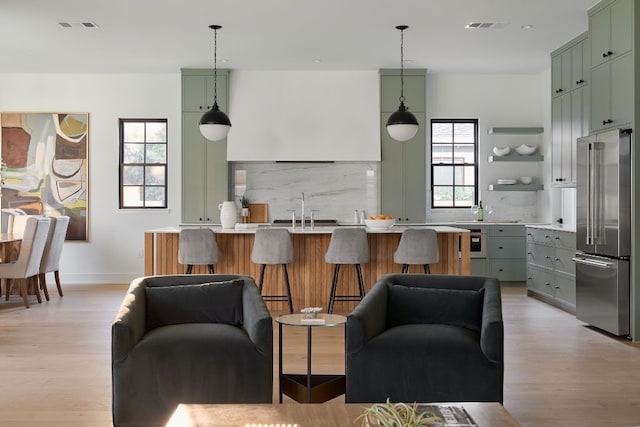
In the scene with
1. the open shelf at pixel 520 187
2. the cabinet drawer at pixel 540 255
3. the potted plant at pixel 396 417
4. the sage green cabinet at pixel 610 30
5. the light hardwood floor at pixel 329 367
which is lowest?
the light hardwood floor at pixel 329 367

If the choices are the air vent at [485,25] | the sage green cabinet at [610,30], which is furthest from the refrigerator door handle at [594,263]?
the air vent at [485,25]

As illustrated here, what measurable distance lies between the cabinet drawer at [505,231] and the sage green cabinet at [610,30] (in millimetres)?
3183

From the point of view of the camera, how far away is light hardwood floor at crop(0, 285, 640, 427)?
3787 millimetres

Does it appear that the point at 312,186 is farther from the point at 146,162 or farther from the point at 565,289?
the point at 565,289

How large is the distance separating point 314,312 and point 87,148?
6968 mm

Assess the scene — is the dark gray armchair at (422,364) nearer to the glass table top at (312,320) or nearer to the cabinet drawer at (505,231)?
the glass table top at (312,320)

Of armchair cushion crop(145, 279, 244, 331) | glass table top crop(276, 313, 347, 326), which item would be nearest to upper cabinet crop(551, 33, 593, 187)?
glass table top crop(276, 313, 347, 326)

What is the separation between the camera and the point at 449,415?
2.64 metres

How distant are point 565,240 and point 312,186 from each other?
374 centimetres

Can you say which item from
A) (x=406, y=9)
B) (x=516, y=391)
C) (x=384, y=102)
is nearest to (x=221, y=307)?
(x=516, y=391)

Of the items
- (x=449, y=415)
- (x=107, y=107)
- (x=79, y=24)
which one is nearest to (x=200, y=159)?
(x=107, y=107)

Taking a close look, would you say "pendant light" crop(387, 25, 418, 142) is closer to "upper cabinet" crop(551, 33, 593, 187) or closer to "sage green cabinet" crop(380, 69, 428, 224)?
"upper cabinet" crop(551, 33, 593, 187)

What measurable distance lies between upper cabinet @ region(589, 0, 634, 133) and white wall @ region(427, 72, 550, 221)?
10.8 ft

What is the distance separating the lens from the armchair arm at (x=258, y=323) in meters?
3.52
